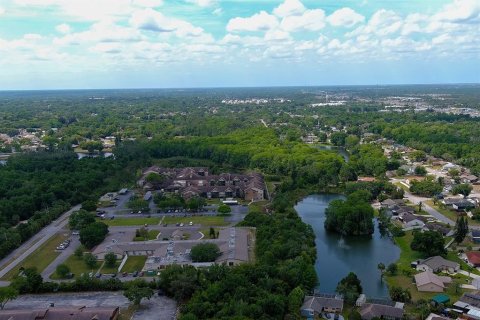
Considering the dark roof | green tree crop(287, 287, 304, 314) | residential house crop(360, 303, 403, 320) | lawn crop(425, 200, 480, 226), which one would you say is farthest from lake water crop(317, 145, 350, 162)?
green tree crop(287, 287, 304, 314)

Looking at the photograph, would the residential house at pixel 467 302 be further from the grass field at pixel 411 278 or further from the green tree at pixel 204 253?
the green tree at pixel 204 253

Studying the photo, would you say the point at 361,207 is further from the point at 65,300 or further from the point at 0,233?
the point at 0,233

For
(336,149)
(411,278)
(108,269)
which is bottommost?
(336,149)

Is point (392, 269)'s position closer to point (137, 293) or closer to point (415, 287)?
point (415, 287)

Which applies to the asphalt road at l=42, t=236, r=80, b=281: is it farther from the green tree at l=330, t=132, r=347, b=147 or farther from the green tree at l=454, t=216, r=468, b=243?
the green tree at l=330, t=132, r=347, b=147

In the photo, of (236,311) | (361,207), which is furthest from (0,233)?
(361,207)

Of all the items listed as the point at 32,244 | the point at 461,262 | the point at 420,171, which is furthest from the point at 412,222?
the point at 32,244

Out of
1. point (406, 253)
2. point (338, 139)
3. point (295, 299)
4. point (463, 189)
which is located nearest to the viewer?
point (295, 299)
